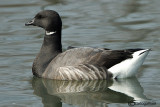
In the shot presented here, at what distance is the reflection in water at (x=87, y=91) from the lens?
10188 mm

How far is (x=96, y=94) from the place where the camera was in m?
10.7

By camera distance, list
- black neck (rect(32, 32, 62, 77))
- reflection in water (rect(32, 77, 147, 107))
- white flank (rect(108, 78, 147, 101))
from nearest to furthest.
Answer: reflection in water (rect(32, 77, 147, 107)) → white flank (rect(108, 78, 147, 101)) → black neck (rect(32, 32, 62, 77))

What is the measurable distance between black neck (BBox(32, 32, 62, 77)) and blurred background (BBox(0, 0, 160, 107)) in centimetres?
25

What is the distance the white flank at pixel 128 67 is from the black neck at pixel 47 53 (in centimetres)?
139

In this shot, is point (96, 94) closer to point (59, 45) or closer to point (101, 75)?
point (101, 75)

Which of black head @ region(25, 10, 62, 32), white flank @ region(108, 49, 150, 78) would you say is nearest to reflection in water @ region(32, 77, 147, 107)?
white flank @ region(108, 49, 150, 78)

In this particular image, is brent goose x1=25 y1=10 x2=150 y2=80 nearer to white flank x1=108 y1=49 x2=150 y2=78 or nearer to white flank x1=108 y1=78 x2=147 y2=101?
white flank x1=108 y1=49 x2=150 y2=78

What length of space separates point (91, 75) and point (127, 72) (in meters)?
0.76

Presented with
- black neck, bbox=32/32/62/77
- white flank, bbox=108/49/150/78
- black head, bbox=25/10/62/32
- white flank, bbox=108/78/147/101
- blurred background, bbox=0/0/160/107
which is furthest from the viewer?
black head, bbox=25/10/62/32

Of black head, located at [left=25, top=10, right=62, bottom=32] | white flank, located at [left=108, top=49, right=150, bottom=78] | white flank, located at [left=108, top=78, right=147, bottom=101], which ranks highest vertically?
black head, located at [left=25, top=10, right=62, bottom=32]

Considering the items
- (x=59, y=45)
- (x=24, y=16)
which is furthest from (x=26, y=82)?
(x=24, y=16)

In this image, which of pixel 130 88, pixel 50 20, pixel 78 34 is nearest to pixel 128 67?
pixel 130 88

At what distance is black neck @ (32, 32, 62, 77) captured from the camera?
39.3 feet

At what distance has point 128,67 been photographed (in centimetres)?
1156
